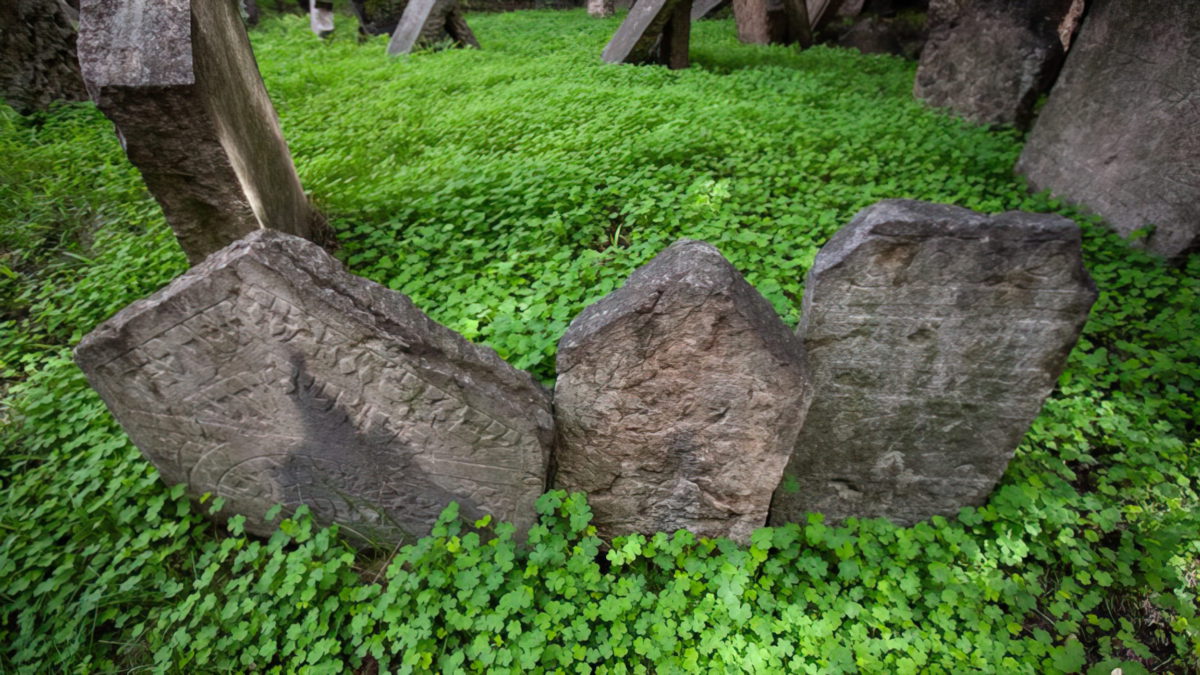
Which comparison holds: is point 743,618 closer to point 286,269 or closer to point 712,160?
point 286,269

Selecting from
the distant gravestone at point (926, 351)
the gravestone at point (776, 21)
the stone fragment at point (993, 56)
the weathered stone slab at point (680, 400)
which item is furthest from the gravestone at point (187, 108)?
the gravestone at point (776, 21)

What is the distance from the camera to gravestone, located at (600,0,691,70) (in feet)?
21.0

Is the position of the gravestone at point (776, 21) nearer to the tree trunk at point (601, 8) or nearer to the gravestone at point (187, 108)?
the tree trunk at point (601, 8)

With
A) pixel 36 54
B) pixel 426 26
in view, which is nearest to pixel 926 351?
pixel 36 54

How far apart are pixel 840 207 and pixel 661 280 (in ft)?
8.09

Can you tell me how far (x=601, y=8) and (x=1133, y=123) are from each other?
33.7 feet

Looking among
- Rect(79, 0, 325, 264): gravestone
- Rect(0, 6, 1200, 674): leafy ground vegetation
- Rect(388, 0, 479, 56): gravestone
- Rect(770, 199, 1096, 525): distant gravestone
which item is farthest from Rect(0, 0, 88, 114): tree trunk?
Rect(770, 199, 1096, 525): distant gravestone

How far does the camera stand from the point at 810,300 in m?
1.93

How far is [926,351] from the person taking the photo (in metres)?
2.02

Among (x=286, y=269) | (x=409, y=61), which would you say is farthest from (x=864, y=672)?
(x=409, y=61)

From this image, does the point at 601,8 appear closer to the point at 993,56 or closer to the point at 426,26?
the point at 426,26

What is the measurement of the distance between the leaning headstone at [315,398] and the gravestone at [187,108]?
1.02 m

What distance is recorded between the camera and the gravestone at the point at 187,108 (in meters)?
2.28

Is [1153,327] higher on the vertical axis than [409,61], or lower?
lower
